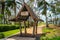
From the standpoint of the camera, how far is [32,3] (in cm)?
5047

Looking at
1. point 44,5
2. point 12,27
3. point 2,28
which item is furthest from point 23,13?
point 44,5

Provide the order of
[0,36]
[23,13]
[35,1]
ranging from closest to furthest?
[0,36]
[23,13]
[35,1]

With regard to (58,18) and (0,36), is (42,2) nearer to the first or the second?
(58,18)

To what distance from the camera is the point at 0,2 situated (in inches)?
1620

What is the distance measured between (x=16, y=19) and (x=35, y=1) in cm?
2763

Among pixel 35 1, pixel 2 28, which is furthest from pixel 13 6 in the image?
pixel 2 28

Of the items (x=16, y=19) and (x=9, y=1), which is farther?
(x=9, y=1)

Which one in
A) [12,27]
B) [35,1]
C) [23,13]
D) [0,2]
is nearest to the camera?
[23,13]

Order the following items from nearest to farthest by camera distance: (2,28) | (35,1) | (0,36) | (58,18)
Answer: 1. (0,36)
2. (2,28)
3. (35,1)
4. (58,18)

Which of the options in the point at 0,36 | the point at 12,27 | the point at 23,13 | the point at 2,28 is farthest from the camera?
the point at 12,27

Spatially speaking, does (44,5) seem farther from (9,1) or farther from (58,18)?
(58,18)

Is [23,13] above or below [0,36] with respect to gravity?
above

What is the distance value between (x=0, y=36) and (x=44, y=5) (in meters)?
24.1

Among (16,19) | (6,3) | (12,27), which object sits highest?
(6,3)
